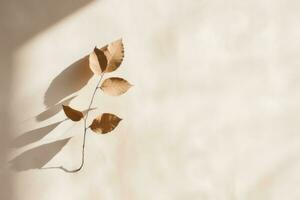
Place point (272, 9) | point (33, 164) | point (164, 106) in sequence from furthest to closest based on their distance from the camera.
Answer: point (272, 9), point (164, 106), point (33, 164)

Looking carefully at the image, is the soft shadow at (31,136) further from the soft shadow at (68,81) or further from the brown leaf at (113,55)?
the brown leaf at (113,55)

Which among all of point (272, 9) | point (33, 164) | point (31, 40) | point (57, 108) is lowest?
point (33, 164)

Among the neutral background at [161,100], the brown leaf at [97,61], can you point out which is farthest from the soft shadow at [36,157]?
the brown leaf at [97,61]

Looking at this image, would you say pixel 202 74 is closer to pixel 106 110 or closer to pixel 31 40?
pixel 106 110

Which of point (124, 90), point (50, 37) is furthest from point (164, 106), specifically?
point (50, 37)

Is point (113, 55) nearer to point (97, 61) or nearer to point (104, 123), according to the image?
point (97, 61)

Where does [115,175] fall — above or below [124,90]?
below
